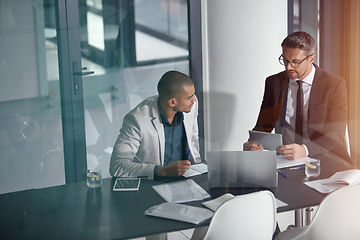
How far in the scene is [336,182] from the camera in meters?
2.35

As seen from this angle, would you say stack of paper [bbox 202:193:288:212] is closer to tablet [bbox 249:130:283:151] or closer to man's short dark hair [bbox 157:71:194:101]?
tablet [bbox 249:130:283:151]

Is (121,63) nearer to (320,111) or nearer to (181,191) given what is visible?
(320,111)

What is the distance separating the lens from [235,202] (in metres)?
2.00

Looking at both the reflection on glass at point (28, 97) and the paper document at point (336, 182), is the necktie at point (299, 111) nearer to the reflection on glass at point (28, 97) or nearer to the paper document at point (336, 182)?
the paper document at point (336, 182)

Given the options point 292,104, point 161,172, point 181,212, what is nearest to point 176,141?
point 161,172

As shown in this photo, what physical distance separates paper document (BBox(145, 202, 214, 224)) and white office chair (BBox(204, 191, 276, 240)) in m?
0.06

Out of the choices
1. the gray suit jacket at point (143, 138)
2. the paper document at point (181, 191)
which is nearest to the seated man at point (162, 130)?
the gray suit jacket at point (143, 138)

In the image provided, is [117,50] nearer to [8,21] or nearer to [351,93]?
[8,21]

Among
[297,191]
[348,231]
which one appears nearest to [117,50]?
[297,191]

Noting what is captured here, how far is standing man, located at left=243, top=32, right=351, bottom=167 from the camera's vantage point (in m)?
3.01

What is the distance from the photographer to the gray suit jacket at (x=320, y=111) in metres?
2.99

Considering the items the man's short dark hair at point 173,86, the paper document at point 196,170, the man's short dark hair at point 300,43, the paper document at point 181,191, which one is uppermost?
the man's short dark hair at point 300,43

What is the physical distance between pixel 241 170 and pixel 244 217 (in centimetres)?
31

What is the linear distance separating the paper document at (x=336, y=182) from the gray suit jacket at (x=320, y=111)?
0.48 meters
